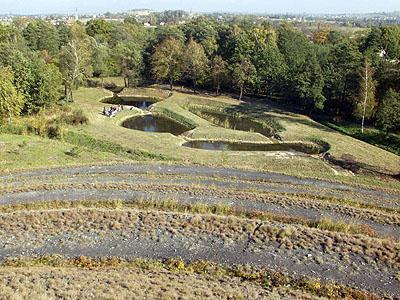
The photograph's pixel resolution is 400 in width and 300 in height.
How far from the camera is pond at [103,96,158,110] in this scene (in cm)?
8188

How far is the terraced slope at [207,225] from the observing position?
22250 millimetres

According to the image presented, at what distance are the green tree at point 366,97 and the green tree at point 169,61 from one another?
37.9m

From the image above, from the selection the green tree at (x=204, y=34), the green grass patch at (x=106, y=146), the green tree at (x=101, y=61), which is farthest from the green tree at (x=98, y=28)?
the green grass patch at (x=106, y=146)

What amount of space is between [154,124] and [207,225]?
43715mm

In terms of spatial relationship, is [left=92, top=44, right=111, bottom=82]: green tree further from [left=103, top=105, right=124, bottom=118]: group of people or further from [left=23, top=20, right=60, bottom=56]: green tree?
[left=103, top=105, right=124, bottom=118]: group of people

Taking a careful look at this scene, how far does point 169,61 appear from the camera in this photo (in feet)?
287

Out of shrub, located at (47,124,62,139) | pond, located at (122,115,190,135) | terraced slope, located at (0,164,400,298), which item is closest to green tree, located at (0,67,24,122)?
shrub, located at (47,124,62,139)

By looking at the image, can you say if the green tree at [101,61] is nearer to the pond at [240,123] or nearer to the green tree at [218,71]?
the green tree at [218,71]

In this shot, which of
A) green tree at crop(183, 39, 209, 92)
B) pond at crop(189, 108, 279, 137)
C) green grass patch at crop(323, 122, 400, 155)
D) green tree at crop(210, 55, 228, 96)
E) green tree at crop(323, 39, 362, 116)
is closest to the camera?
green grass patch at crop(323, 122, 400, 155)

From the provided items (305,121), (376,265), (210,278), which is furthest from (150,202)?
(305,121)

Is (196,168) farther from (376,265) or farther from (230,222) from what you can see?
(376,265)

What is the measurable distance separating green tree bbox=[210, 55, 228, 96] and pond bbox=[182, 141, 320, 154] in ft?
92.0

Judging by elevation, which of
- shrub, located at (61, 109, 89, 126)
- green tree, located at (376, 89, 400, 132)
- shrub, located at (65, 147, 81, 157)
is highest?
green tree, located at (376, 89, 400, 132)

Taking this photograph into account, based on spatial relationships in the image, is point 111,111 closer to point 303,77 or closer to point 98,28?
point 303,77
